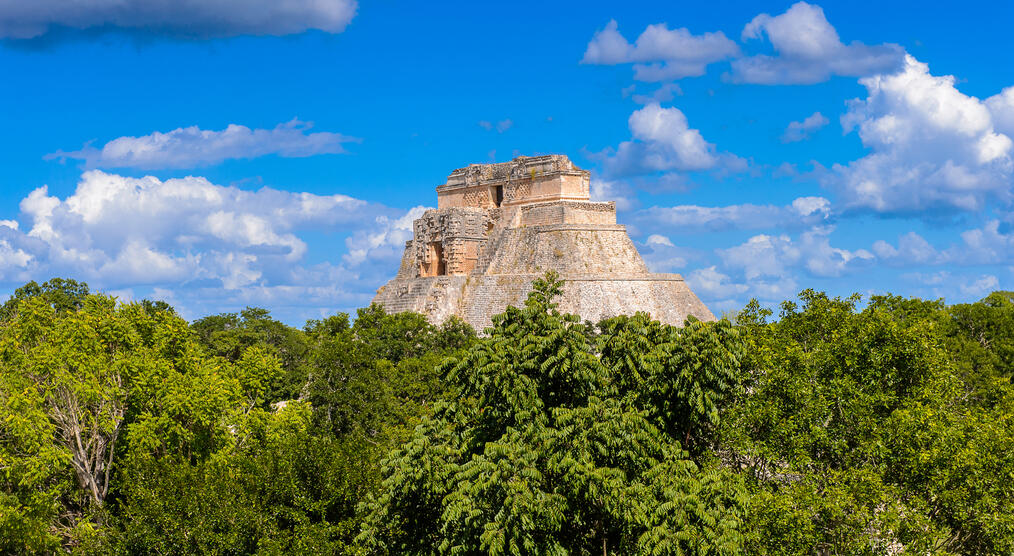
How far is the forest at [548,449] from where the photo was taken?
1516cm

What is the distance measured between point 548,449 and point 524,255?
119 ft

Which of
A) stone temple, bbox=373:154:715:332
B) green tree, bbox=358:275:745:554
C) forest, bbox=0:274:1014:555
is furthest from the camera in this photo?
stone temple, bbox=373:154:715:332

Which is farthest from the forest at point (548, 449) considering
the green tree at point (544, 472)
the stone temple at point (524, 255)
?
the stone temple at point (524, 255)

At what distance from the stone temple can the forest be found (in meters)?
23.3

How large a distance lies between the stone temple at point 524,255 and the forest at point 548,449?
76.6ft

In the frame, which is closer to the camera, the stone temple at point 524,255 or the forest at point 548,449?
the forest at point 548,449

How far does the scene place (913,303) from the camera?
3762 centimetres

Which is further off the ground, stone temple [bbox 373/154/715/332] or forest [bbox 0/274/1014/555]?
stone temple [bbox 373/154/715/332]

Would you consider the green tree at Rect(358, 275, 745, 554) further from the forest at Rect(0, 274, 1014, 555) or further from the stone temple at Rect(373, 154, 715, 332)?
the stone temple at Rect(373, 154, 715, 332)

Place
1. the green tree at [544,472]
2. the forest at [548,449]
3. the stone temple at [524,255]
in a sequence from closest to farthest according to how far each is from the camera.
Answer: the green tree at [544,472] → the forest at [548,449] → the stone temple at [524,255]

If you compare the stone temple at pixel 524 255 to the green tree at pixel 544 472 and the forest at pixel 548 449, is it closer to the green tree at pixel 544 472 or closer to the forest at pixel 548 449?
the forest at pixel 548 449

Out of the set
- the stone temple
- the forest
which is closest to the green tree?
the forest

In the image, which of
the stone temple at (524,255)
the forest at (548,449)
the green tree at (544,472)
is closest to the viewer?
the green tree at (544,472)

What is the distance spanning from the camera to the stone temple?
48.2m
